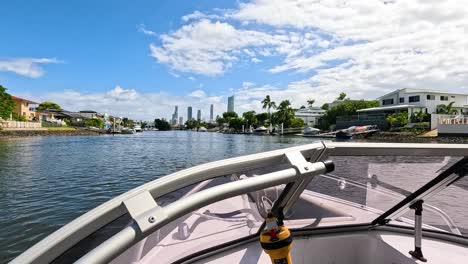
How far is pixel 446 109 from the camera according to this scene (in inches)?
2549

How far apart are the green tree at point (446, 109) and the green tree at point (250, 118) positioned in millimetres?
74889

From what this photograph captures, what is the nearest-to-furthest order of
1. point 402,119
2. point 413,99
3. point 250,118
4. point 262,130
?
point 402,119, point 413,99, point 262,130, point 250,118

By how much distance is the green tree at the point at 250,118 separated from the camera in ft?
434

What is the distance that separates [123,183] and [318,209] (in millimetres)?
13642

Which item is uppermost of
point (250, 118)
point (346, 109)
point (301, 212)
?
point (346, 109)

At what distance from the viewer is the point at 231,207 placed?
294 centimetres

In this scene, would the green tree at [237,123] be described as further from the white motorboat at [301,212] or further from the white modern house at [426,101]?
the white motorboat at [301,212]

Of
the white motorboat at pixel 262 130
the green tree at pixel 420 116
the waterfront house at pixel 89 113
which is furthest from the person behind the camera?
the waterfront house at pixel 89 113

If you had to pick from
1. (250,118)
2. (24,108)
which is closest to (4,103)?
(24,108)

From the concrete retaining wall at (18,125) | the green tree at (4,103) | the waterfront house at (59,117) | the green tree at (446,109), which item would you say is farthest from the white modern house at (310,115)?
the green tree at (4,103)

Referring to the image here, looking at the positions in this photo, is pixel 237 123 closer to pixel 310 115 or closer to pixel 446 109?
pixel 310 115

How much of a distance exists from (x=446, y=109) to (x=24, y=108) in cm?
11207

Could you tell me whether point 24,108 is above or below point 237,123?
above

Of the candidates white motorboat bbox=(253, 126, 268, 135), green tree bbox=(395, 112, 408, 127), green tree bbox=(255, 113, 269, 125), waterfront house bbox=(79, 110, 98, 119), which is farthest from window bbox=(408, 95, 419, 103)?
waterfront house bbox=(79, 110, 98, 119)
